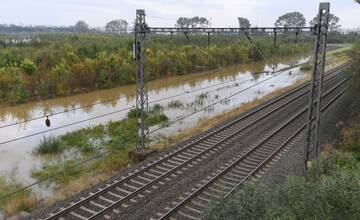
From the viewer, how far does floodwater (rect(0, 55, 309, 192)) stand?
2223 cm

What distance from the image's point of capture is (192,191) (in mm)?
13969

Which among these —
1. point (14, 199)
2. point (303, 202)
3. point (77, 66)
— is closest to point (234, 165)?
point (14, 199)

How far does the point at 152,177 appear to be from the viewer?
15.3m

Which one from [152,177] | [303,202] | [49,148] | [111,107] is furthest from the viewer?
[111,107]

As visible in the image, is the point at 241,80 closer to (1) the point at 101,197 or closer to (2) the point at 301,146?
(2) the point at 301,146

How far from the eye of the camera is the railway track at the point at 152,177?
12296mm

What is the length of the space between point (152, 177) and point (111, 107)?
21912 millimetres

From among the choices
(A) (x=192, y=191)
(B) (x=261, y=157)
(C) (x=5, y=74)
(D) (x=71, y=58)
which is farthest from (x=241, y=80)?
(A) (x=192, y=191)

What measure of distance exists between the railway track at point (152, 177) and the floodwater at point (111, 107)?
15.8 ft

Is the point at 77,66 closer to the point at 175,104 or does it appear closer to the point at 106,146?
the point at 175,104

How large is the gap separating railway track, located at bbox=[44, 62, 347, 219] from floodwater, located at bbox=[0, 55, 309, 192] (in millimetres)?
4813

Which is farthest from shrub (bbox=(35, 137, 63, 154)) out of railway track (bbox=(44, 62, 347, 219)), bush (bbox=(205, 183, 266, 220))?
bush (bbox=(205, 183, 266, 220))

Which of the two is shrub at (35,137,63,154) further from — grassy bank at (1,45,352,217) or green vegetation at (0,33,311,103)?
green vegetation at (0,33,311,103)

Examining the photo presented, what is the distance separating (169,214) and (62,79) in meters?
33.1
